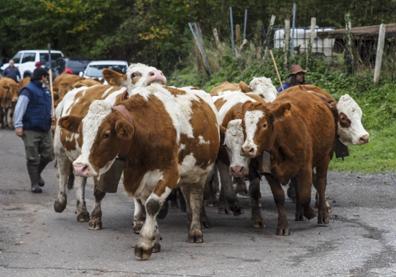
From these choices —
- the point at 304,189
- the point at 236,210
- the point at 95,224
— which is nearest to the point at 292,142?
the point at 304,189

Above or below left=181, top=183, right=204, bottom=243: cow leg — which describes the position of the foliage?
below

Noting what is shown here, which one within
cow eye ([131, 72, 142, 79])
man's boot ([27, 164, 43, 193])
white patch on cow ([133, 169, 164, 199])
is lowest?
man's boot ([27, 164, 43, 193])

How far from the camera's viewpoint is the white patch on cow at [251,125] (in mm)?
11125

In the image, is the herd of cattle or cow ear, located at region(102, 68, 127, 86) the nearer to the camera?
the herd of cattle

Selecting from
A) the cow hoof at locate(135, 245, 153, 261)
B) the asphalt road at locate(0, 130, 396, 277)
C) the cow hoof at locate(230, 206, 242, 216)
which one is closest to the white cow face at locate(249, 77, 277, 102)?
the asphalt road at locate(0, 130, 396, 277)

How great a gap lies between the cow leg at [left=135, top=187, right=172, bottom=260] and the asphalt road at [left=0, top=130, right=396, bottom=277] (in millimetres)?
135

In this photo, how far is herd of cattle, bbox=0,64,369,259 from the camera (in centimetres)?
997

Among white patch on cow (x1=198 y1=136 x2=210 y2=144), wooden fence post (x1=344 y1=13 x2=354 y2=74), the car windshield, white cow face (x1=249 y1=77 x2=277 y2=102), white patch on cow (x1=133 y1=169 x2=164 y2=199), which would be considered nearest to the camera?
white patch on cow (x1=133 y1=169 x2=164 y2=199)

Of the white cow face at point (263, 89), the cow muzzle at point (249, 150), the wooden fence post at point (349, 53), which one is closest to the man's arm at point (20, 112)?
the white cow face at point (263, 89)

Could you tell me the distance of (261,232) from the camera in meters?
11.9

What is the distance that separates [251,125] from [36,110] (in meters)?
5.94

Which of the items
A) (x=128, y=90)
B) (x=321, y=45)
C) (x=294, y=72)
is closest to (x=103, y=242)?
(x=128, y=90)

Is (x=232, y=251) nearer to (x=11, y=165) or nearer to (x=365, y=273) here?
(x=365, y=273)

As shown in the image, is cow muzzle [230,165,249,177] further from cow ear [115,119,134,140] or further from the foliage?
the foliage
